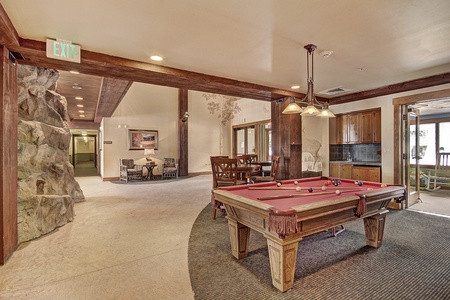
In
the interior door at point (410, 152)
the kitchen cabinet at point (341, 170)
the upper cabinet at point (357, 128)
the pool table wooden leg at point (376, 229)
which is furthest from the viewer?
the kitchen cabinet at point (341, 170)

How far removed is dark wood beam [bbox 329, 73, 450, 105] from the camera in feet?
12.5

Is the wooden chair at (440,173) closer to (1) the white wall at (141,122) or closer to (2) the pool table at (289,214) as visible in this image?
(2) the pool table at (289,214)

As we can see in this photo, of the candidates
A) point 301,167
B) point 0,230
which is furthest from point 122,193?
point 301,167

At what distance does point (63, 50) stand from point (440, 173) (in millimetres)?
9153

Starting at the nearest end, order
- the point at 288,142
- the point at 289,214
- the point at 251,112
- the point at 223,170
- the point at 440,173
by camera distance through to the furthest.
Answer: the point at 289,214
the point at 223,170
the point at 288,142
the point at 440,173
the point at 251,112

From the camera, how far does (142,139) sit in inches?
348

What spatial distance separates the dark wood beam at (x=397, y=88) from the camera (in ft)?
12.5

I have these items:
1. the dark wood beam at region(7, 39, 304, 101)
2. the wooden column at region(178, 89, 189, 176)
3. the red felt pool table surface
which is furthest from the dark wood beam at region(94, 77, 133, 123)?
the wooden column at region(178, 89, 189, 176)

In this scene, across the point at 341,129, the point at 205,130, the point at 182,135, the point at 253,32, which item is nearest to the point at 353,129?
the point at 341,129

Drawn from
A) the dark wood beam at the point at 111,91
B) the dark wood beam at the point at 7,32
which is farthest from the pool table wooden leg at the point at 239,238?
the dark wood beam at the point at 111,91

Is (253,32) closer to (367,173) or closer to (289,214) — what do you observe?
(289,214)

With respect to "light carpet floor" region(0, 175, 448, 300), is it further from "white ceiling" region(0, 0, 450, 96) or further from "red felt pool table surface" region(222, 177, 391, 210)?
"white ceiling" region(0, 0, 450, 96)

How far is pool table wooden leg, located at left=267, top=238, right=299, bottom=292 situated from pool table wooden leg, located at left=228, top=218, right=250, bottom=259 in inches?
20.5

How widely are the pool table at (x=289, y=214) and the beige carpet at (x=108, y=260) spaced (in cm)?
76
